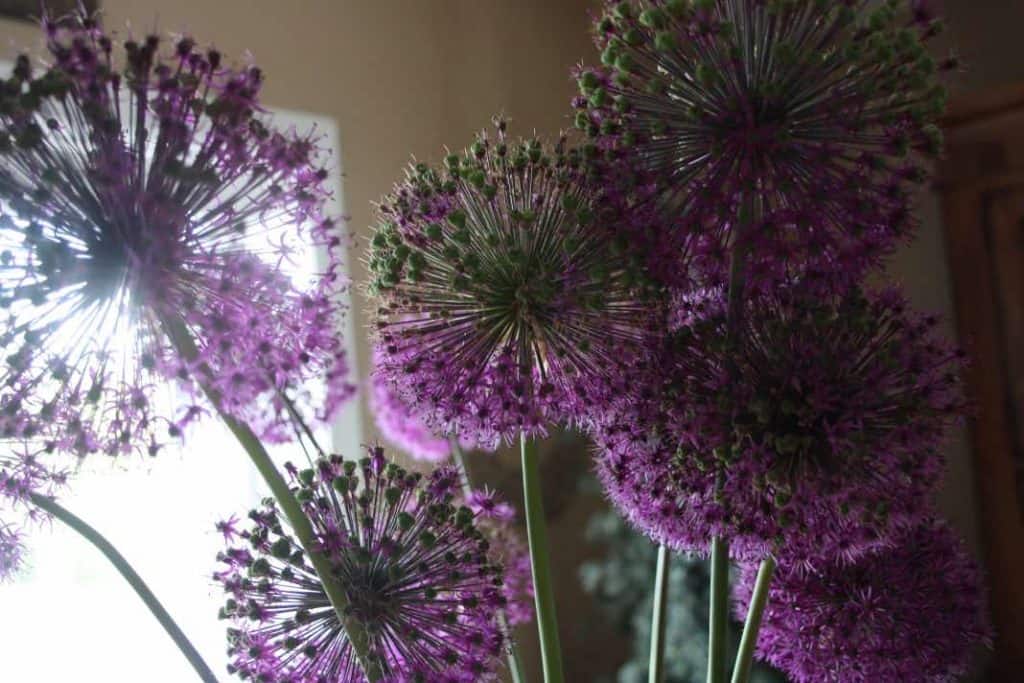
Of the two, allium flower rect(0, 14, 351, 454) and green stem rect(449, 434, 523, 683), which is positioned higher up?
allium flower rect(0, 14, 351, 454)

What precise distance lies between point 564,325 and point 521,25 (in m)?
1.62

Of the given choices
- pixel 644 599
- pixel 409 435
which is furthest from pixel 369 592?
pixel 644 599

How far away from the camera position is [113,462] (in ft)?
1.37

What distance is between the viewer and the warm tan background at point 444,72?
153cm

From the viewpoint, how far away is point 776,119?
0.45 meters

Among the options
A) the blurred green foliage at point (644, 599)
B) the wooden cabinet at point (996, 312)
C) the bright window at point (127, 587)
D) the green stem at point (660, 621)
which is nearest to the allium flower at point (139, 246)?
the green stem at point (660, 621)

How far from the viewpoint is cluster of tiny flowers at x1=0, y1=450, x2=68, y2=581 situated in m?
0.43

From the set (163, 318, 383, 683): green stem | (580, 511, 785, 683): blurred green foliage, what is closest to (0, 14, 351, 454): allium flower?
(163, 318, 383, 683): green stem

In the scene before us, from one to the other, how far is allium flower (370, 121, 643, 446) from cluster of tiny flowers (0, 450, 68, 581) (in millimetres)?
183

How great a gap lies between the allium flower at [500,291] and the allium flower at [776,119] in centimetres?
5

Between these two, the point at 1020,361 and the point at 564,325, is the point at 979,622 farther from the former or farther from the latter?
the point at 1020,361

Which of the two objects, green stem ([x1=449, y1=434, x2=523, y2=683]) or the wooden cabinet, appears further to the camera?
the wooden cabinet

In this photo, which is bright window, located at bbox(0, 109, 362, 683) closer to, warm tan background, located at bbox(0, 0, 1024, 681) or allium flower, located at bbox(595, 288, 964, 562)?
warm tan background, located at bbox(0, 0, 1024, 681)

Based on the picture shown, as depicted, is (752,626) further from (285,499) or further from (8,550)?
(8,550)
